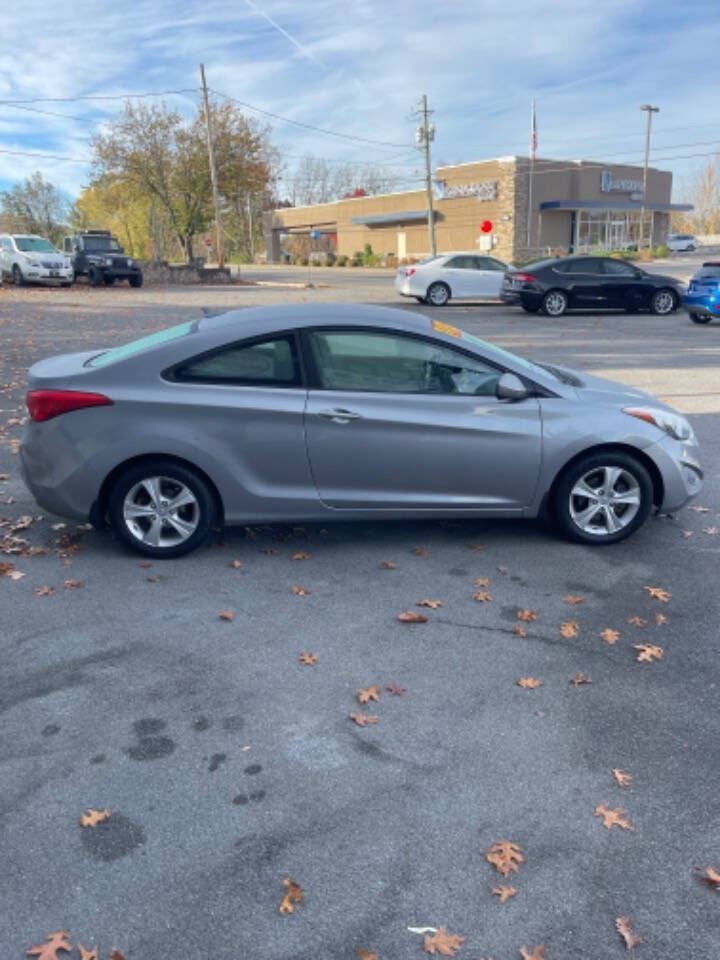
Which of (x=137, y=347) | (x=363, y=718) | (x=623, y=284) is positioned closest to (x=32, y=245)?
(x=623, y=284)

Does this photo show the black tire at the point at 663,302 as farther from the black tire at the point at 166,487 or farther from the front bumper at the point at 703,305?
the black tire at the point at 166,487

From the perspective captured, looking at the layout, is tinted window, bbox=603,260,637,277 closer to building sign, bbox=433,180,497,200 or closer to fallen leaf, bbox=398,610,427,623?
fallen leaf, bbox=398,610,427,623

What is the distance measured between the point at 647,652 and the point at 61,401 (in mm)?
3570

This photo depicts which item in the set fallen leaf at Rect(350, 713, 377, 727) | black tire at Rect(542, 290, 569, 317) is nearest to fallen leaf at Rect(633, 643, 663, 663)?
fallen leaf at Rect(350, 713, 377, 727)

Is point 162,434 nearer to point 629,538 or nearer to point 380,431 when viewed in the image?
point 380,431

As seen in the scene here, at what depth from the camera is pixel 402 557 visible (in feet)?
16.8

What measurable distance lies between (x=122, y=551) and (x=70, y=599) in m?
0.69

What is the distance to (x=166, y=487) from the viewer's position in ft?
16.2

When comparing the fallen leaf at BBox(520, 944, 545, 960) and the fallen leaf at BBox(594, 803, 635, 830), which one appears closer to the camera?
the fallen leaf at BBox(520, 944, 545, 960)

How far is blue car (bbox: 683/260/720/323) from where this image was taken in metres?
18.0

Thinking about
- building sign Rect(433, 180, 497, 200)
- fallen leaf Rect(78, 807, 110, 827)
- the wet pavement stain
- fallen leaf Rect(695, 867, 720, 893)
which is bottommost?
fallen leaf Rect(695, 867, 720, 893)

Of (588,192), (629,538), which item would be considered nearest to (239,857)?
(629,538)

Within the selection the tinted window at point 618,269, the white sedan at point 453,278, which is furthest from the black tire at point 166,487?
the white sedan at point 453,278

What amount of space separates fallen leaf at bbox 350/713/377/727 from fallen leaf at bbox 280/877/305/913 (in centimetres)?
90
